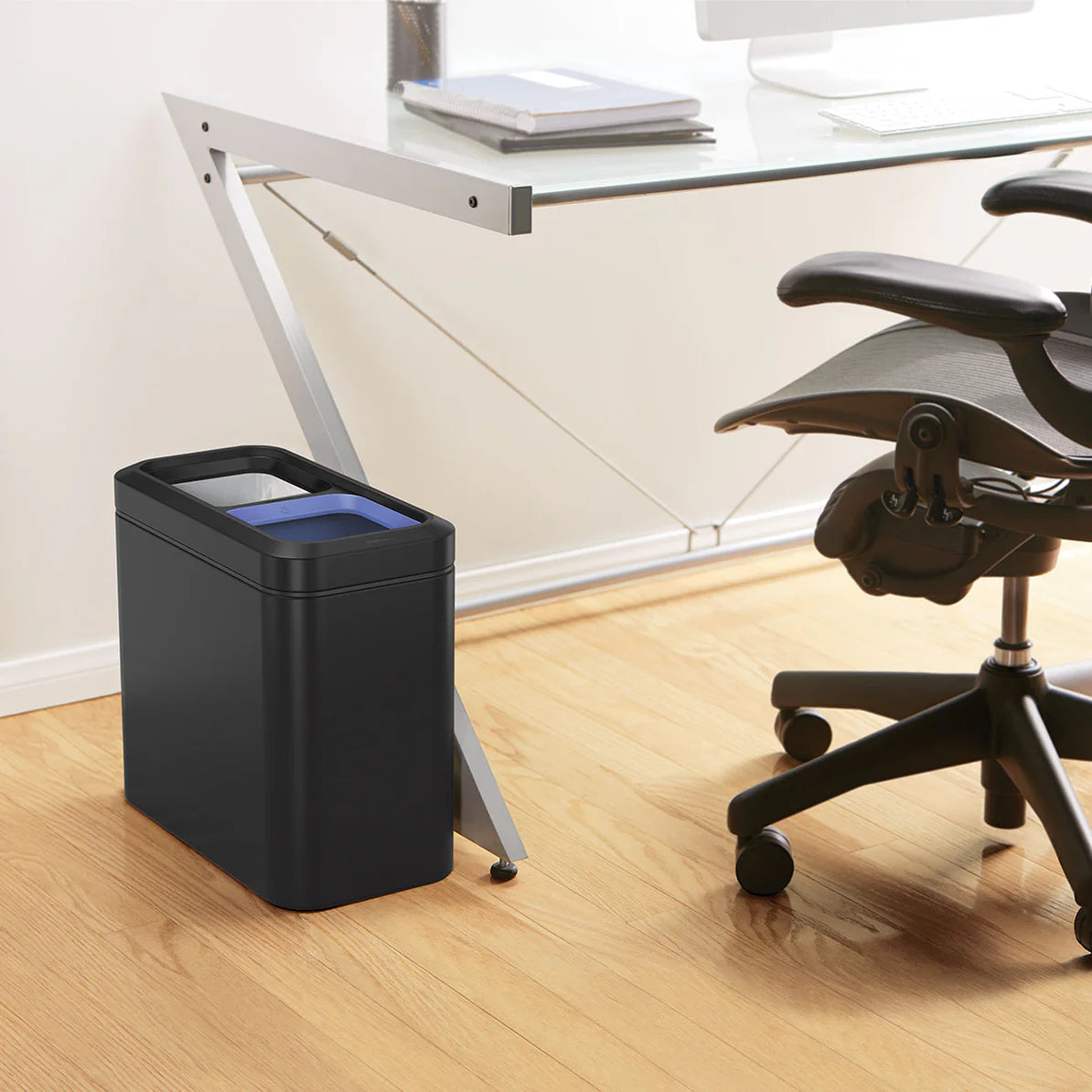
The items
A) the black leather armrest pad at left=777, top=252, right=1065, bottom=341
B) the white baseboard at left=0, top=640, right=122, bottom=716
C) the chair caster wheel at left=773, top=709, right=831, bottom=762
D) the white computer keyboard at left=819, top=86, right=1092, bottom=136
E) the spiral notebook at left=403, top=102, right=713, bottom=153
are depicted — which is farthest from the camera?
the white baseboard at left=0, top=640, right=122, bottom=716

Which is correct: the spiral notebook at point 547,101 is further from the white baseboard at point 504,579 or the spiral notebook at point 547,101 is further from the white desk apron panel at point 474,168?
the white baseboard at point 504,579

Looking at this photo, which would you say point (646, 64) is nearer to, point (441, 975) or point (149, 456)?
point (149, 456)

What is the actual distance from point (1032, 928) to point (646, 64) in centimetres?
133

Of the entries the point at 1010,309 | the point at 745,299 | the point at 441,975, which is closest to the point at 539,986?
the point at 441,975

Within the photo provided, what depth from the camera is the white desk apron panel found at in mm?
1528

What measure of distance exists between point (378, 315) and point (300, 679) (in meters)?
0.84

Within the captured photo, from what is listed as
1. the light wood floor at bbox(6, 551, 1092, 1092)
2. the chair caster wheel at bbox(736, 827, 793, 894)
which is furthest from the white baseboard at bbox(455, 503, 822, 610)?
the chair caster wheel at bbox(736, 827, 793, 894)

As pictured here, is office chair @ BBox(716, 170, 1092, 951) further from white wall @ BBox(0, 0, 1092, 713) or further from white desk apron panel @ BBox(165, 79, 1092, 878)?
white wall @ BBox(0, 0, 1092, 713)

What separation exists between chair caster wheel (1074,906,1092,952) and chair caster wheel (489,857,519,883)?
58 centimetres

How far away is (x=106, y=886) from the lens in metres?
1.75

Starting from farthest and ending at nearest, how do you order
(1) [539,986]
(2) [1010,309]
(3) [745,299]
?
(3) [745,299] → (1) [539,986] → (2) [1010,309]

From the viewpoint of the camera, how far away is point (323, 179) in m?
1.73

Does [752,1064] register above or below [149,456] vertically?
below

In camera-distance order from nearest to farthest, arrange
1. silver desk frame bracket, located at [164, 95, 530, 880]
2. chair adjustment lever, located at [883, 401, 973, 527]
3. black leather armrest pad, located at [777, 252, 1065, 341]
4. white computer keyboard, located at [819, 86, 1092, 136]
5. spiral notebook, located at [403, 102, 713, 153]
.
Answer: black leather armrest pad, located at [777, 252, 1065, 341] < chair adjustment lever, located at [883, 401, 973, 527] < silver desk frame bracket, located at [164, 95, 530, 880] < spiral notebook, located at [403, 102, 713, 153] < white computer keyboard, located at [819, 86, 1092, 136]
